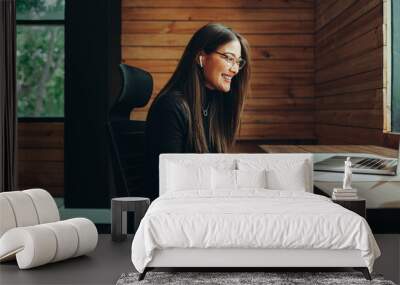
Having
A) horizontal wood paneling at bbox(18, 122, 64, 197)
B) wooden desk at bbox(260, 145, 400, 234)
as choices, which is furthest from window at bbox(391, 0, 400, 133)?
horizontal wood paneling at bbox(18, 122, 64, 197)

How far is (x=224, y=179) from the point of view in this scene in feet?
20.4

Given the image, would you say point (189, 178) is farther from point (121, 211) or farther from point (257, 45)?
point (257, 45)

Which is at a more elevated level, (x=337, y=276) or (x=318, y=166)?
(x=318, y=166)

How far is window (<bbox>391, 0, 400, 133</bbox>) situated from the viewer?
6.72 metres

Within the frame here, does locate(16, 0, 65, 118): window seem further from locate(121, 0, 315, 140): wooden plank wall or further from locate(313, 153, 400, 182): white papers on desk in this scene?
locate(313, 153, 400, 182): white papers on desk

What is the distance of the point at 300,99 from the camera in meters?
7.11

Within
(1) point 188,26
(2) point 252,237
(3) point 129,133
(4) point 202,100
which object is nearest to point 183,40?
(1) point 188,26

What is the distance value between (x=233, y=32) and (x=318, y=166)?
1.54 meters

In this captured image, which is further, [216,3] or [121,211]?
[216,3]

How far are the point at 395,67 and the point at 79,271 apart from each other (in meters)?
3.56

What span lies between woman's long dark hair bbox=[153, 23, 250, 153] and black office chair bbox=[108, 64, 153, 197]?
24 centimetres

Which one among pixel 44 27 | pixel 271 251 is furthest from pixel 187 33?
pixel 271 251

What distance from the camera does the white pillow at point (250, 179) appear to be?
Answer: 20.3 ft

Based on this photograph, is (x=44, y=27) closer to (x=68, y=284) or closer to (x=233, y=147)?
(x=233, y=147)
